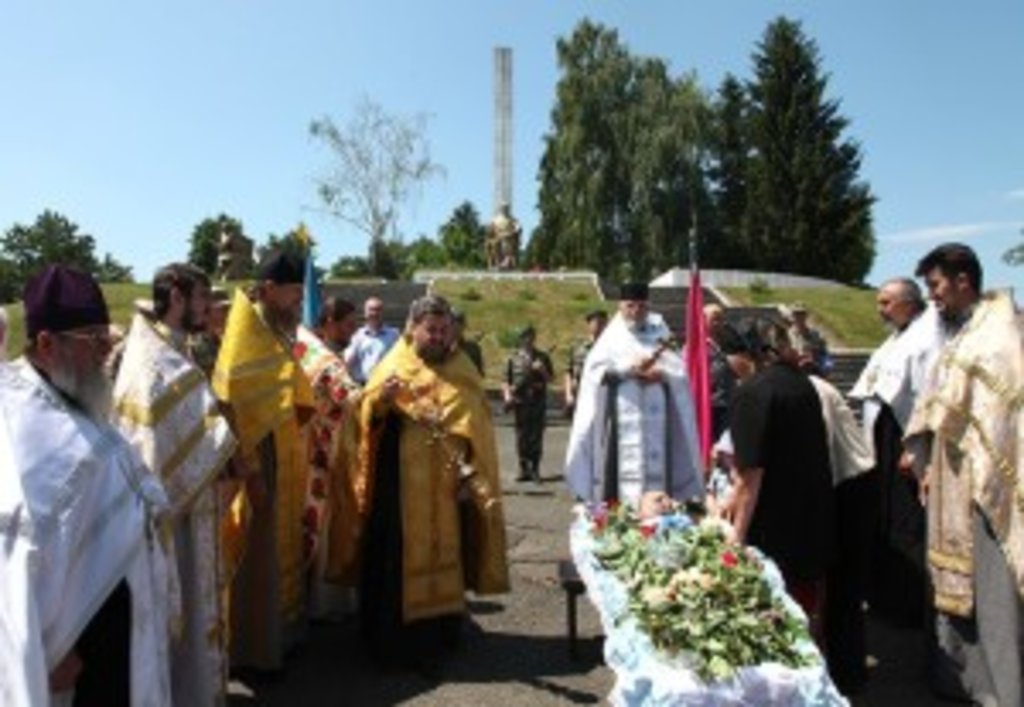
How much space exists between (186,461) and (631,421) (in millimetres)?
3970

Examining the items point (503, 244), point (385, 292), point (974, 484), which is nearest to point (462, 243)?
point (503, 244)

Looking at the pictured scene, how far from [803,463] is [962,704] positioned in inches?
61.9

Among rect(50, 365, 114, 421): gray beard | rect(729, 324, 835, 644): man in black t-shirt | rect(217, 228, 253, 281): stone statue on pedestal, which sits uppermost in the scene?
rect(217, 228, 253, 281): stone statue on pedestal

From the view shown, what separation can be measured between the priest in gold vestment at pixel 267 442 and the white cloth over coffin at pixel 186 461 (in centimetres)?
63

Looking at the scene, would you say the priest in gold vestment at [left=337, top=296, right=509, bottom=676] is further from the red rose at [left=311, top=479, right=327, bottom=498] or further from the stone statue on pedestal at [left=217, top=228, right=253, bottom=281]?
the stone statue on pedestal at [left=217, top=228, right=253, bottom=281]

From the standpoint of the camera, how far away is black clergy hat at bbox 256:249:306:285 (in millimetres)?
5824

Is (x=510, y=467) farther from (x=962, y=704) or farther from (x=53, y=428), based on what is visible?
(x=53, y=428)

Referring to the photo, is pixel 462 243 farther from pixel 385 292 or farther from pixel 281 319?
pixel 281 319

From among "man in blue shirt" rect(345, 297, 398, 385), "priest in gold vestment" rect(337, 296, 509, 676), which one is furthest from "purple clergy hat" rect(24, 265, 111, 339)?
"man in blue shirt" rect(345, 297, 398, 385)

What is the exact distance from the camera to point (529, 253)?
56.8m

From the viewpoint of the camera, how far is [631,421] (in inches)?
308

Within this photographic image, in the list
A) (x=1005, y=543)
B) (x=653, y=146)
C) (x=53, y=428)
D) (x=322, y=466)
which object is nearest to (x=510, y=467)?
(x=322, y=466)

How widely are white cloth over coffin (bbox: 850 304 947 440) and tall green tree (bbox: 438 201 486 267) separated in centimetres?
6751

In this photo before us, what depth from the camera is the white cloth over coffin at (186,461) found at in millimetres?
4441
